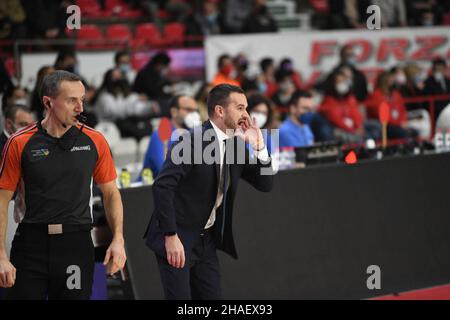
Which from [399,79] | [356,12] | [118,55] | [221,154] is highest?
[356,12]

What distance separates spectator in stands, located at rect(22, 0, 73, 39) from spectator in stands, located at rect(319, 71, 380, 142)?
12.6 feet

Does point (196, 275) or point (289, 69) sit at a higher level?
point (289, 69)

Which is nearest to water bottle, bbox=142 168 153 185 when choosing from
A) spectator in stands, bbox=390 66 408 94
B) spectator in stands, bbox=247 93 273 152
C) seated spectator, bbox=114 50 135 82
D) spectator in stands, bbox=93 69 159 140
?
spectator in stands, bbox=247 93 273 152

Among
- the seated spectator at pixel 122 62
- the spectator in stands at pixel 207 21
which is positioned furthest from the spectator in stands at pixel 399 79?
the seated spectator at pixel 122 62

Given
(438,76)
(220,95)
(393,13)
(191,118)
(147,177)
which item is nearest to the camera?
(220,95)

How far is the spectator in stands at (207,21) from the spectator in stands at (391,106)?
127 inches

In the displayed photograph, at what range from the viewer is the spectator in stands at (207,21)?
666 inches

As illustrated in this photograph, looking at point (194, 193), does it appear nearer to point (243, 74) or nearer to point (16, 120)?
point (16, 120)

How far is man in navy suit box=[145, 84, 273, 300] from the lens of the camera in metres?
6.22

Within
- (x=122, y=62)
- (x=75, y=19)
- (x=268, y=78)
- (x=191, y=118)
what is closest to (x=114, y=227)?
(x=191, y=118)

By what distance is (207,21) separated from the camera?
17375mm

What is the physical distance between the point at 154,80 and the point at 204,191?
829 cm

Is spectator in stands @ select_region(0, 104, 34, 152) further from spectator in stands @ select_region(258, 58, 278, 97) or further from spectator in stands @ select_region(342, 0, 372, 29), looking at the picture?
spectator in stands @ select_region(342, 0, 372, 29)
